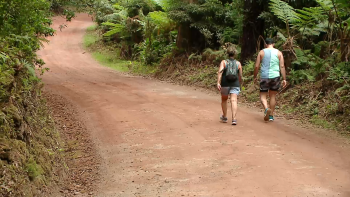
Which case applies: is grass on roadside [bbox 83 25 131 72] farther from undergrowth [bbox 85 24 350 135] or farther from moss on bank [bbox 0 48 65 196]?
moss on bank [bbox 0 48 65 196]

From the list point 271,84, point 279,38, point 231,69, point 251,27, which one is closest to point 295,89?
point 271,84

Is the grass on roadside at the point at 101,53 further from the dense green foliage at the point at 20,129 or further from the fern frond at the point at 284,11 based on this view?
the dense green foliage at the point at 20,129

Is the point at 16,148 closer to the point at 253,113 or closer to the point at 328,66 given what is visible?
the point at 253,113

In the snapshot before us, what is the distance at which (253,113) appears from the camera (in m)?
11.3

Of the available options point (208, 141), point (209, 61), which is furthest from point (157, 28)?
point (208, 141)

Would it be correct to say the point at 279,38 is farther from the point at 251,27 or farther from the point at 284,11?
the point at 284,11

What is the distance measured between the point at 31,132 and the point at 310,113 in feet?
23.1

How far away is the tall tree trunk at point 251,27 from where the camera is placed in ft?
50.9

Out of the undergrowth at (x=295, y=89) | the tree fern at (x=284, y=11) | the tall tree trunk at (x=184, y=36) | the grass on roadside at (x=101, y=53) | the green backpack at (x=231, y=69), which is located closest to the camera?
the green backpack at (x=231, y=69)

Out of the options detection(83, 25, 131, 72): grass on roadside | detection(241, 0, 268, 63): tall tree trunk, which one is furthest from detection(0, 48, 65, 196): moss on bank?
detection(83, 25, 131, 72): grass on roadside

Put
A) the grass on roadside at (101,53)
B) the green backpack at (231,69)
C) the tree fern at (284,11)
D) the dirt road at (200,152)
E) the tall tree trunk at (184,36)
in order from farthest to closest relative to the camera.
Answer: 1. the grass on roadside at (101,53)
2. the tall tree trunk at (184,36)
3. the tree fern at (284,11)
4. the green backpack at (231,69)
5. the dirt road at (200,152)

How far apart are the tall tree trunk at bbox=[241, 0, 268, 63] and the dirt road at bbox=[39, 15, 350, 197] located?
2.99m

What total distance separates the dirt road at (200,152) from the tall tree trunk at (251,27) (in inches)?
118

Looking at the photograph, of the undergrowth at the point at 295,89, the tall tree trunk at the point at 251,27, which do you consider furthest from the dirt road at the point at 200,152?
the tall tree trunk at the point at 251,27
